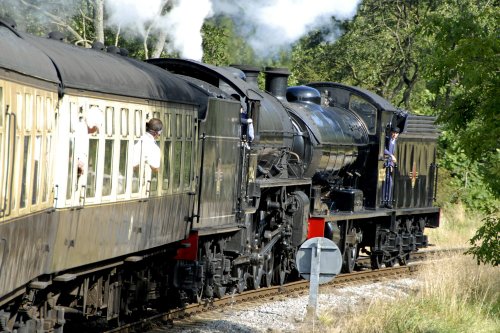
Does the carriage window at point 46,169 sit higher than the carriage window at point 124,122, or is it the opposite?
the carriage window at point 124,122

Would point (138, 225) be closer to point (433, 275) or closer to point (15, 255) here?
point (15, 255)

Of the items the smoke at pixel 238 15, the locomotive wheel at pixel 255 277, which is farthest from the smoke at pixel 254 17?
the locomotive wheel at pixel 255 277

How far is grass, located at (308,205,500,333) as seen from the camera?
12625 mm

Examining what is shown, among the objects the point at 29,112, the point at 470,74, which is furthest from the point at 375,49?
the point at 29,112

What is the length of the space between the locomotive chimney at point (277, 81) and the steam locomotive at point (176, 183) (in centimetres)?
2

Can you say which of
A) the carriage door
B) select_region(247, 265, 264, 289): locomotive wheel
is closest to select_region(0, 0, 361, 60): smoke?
select_region(247, 265, 264, 289): locomotive wheel

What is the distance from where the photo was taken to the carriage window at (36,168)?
851cm

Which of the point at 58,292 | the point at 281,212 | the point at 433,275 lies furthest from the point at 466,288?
the point at 58,292

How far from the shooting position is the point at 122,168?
11273mm

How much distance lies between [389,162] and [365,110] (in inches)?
46.8

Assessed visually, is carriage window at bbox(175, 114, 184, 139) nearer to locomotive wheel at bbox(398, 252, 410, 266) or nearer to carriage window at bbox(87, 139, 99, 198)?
carriage window at bbox(87, 139, 99, 198)

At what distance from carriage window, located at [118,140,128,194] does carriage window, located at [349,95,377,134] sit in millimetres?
11442

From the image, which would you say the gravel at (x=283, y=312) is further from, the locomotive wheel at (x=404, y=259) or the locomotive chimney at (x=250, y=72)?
the locomotive wheel at (x=404, y=259)

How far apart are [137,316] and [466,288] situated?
17.0 ft
